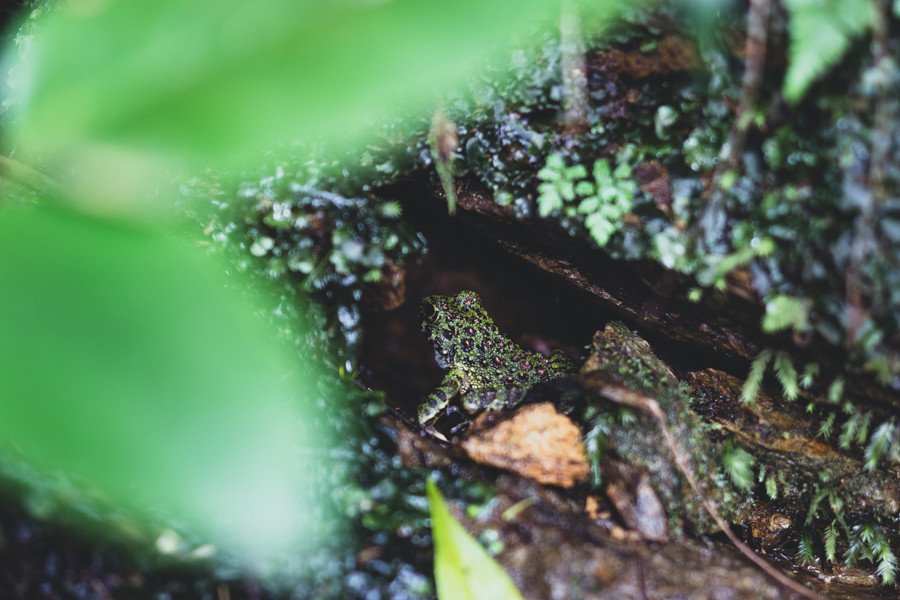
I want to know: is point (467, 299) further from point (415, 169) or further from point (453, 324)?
point (415, 169)

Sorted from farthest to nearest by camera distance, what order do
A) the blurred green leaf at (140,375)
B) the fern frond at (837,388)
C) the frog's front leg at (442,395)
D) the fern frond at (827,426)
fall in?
the frog's front leg at (442,395) < the fern frond at (827,426) < the fern frond at (837,388) < the blurred green leaf at (140,375)

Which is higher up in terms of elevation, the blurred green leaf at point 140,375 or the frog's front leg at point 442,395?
the blurred green leaf at point 140,375

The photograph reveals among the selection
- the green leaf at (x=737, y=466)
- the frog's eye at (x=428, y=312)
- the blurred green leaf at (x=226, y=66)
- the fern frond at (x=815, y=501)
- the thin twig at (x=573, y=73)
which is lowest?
the fern frond at (x=815, y=501)

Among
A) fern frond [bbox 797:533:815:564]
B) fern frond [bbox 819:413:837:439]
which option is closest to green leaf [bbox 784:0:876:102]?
fern frond [bbox 819:413:837:439]

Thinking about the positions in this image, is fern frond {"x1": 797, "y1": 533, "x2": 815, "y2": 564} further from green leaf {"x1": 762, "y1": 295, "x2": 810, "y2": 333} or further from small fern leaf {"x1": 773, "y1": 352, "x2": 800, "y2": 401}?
green leaf {"x1": 762, "y1": 295, "x2": 810, "y2": 333}

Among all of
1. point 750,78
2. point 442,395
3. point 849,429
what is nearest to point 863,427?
point 849,429

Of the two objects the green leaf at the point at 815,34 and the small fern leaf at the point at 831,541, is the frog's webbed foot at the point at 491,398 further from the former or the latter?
the green leaf at the point at 815,34

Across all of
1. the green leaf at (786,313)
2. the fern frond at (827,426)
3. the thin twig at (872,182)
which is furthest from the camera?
the fern frond at (827,426)

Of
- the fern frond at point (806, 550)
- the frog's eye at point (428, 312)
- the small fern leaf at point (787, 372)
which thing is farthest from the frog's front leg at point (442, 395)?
the fern frond at point (806, 550)
